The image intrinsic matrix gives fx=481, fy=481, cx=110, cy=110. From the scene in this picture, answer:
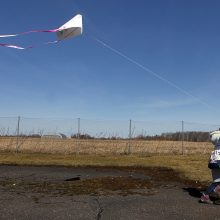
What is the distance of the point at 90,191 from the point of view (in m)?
11.0

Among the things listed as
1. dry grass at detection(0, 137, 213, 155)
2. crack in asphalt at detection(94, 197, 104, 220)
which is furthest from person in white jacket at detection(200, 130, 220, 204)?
dry grass at detection(0, 137, 213, 155)

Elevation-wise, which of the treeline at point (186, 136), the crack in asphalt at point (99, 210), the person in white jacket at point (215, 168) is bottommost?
the crack in asphalt at point (99, 210)

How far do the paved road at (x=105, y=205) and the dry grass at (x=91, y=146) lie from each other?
1443 centimetres

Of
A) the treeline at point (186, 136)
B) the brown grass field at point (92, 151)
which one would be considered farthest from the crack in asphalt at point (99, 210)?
the treeline at point (186, 136)

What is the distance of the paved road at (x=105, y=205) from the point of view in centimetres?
828

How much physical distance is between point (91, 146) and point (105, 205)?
71.5ft

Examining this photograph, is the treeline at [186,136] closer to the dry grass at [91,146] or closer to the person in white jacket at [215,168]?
the dry grass at [91,146]

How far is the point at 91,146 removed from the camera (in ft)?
102

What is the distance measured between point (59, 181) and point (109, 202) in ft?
12.4

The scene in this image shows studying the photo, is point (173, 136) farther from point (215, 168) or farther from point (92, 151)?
point (215, 168)

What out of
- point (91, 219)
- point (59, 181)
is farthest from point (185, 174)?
point (91, 219)

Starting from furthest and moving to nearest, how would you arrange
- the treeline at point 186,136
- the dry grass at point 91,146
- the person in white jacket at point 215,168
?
the treeline at point 186,136, the dry grass at point 91,146, the person in white jacket at point 215,168

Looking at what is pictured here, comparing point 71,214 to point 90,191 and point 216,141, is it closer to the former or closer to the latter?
point 90,191

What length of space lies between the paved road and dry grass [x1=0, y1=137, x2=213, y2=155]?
1443 centimetres
